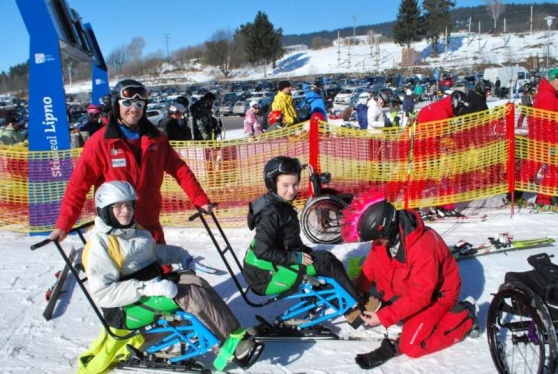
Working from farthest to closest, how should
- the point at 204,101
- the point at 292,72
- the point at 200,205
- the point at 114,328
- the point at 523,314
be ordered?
the point at 292,72
the point at 204,101
the point at 200,205
the point at 114,328
the point at 523,314

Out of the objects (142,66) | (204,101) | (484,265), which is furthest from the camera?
(142,66)

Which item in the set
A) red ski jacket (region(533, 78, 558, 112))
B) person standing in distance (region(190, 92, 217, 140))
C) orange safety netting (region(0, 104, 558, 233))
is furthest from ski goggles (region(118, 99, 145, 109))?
red ski jacket (region(533, 78, 558, 112))

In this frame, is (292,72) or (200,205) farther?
(292,72)

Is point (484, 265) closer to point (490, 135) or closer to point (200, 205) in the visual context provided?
point (490, 135)

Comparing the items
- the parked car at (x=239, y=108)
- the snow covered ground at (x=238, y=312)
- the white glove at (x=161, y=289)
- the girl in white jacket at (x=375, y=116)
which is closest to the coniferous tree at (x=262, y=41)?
→ the parked car at (x=239, y=108)

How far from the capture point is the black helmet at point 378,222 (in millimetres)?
3535

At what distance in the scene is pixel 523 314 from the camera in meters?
3.09

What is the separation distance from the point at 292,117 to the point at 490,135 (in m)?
3.92

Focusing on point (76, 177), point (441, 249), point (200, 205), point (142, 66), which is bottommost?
point (441, 249)

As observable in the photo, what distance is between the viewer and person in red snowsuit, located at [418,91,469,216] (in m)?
6.94

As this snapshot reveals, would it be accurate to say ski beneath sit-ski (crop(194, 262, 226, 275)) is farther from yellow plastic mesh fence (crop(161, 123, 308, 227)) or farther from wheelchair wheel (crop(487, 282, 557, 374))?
wheelchair wheel (crop(487, 282, 557, 374))

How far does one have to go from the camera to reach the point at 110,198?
11.0 ft

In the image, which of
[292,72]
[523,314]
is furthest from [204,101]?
[292,72]

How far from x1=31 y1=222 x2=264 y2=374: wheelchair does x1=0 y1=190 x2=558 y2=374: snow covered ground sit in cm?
28
